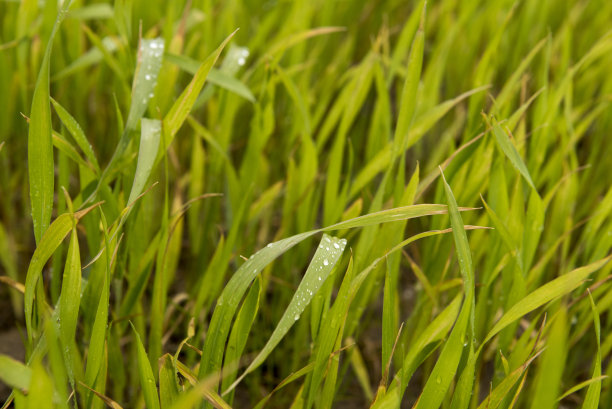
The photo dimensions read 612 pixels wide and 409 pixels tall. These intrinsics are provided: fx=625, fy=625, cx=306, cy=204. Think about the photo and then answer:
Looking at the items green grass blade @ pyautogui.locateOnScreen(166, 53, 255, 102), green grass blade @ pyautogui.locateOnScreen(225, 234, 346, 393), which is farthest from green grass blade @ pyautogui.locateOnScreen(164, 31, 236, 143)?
green grass blade @ pyautogui.locateOnScreen(225, 234, 346, 393)

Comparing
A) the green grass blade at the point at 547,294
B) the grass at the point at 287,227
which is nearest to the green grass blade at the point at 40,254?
the grass at the point at 287,227

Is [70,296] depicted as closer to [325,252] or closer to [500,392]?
[325,252]

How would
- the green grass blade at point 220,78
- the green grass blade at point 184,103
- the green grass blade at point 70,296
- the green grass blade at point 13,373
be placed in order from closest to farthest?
the green grass blade at point 13,373
the green grass blade at point 70,296
the green grass blade at point 184,103
the green grass blade at point 220,78

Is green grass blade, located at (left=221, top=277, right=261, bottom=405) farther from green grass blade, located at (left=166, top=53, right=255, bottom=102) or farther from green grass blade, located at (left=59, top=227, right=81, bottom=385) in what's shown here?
green grass blade, located at (left=166, top=53, right=255, bottom=102)

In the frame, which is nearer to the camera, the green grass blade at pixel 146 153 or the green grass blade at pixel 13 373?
the green grass blade at pixel 13 373

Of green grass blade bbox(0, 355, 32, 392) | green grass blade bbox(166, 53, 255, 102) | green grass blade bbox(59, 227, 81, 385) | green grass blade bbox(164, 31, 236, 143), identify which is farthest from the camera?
green grass blade bbox(166, 53, 255, 102)

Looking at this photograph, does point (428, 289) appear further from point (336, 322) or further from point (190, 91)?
point (190, 91)

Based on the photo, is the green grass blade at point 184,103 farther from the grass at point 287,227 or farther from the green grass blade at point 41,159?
the green grass blade at point 41,159

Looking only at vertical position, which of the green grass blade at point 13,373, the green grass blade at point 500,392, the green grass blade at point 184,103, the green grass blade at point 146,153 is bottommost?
the green grass blade at point 500,392
